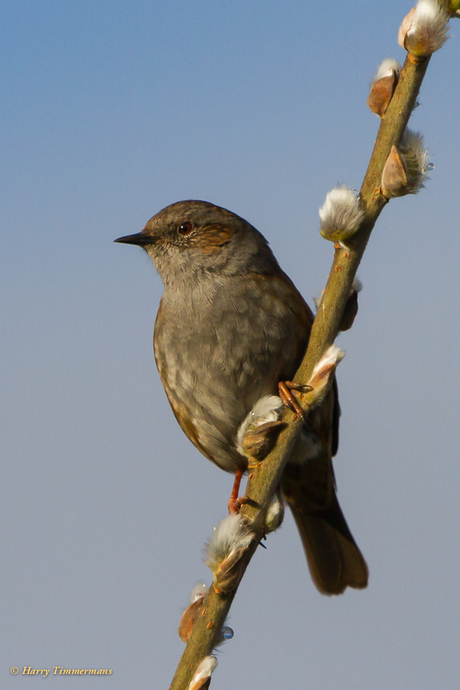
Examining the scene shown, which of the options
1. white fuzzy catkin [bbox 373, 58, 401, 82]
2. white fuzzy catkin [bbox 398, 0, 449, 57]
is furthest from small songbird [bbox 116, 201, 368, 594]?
white fuzzy catkin [bbox 398, 0, 449, 57]

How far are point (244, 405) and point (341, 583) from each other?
5.35ft

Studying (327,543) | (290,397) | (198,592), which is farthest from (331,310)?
(327,543)

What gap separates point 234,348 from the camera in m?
3.84

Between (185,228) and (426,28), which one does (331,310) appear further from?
Result: (185,228)

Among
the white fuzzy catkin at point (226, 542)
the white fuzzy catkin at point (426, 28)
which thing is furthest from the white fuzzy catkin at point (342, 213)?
the white fuzzy catkin at point (226, 542)

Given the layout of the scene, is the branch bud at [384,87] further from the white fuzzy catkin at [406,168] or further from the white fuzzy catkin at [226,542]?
the white fuzzy catkin at [226,542]

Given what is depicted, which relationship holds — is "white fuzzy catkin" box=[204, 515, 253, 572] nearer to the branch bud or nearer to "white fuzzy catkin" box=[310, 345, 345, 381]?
"white fuzzy catkin" box=[310, 345, 345, 381]

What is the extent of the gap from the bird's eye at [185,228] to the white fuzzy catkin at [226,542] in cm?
222

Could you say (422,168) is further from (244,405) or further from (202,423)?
(202,423)

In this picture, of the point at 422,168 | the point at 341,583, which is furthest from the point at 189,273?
the point at 341,583

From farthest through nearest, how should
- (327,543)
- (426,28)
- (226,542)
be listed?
1. (327,543)
2. (226,542)
3. (426,28)

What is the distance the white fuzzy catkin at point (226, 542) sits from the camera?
8.84ft

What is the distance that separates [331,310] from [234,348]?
4.09 feet

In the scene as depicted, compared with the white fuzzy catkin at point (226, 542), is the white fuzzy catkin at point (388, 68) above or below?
above
